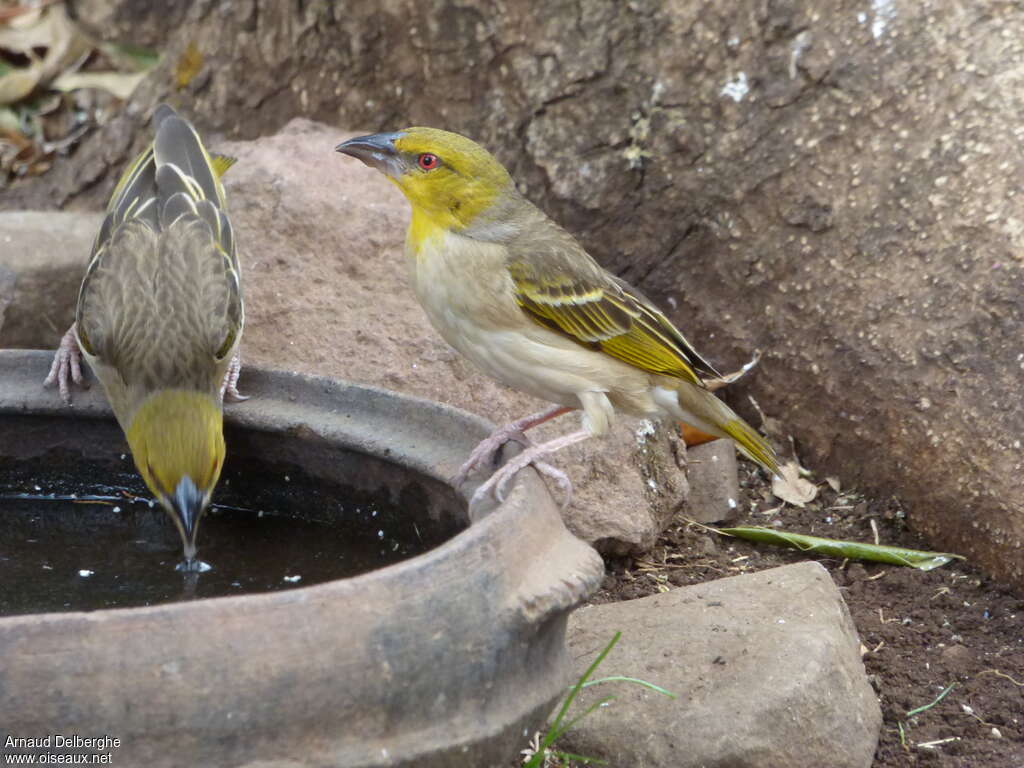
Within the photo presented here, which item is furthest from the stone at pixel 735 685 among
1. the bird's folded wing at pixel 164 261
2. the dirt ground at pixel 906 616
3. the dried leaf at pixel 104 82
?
the dried leaf at pixel 104 82

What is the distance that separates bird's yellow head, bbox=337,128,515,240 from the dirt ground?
1447mm

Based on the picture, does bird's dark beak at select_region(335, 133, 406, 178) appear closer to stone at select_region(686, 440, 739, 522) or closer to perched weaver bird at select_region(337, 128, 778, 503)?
perched weaver bird at select_region(337, 128, 778, 503)

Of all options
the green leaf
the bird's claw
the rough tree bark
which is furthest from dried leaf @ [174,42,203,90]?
the bird's claw

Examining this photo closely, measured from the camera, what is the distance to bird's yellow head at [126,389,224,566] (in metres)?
3.93

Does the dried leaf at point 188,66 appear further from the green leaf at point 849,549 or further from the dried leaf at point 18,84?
the green leaf at point 849,549

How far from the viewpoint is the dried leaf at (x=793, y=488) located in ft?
17.8

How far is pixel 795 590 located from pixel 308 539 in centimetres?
152

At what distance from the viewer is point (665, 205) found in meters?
5.95

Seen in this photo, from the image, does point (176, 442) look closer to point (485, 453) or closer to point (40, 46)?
point (485, 453)

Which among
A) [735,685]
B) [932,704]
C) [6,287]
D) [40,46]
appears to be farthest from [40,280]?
[932,704]

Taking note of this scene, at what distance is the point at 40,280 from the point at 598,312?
2.96m

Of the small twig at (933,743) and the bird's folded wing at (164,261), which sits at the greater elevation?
the bird's folded wing at (164,261)

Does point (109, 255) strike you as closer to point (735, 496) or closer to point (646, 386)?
point (646, 386)

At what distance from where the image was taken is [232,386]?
4371 mm
